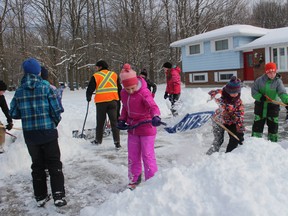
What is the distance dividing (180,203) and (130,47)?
2848 cm

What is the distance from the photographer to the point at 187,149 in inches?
251

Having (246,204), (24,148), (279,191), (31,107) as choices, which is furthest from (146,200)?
(24,148)

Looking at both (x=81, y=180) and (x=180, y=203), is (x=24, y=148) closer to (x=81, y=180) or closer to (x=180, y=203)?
(x=81, y=180)

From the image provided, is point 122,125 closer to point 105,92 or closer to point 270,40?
point 105,92

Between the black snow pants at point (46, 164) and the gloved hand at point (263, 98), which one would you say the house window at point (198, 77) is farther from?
the black snow pants at point (46, 164)

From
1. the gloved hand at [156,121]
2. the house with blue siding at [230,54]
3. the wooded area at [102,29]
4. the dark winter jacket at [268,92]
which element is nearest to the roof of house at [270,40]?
the house with blue siding at [230,54]

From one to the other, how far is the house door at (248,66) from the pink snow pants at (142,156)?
22454 mm

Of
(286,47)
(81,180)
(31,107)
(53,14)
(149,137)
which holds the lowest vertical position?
(81,180)

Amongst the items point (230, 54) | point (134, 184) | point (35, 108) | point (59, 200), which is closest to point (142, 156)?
point (134, 184)

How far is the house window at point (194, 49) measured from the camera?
2769cm

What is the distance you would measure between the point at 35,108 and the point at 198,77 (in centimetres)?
2546

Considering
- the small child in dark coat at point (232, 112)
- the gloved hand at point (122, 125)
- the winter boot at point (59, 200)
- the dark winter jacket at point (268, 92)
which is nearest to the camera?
the winter boot at point (59, 200)

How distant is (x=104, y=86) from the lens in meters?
6.53

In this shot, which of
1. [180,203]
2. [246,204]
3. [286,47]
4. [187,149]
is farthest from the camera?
[286,47]
